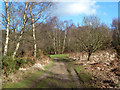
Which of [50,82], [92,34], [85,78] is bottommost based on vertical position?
[85,78]

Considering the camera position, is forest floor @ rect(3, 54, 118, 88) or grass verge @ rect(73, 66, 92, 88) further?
grass verge @ rect(73, 66, 92, 88)

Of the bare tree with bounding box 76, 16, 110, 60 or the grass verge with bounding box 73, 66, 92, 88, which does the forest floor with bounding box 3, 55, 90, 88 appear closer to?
the grass verge with bounding box 73, 66, 92, 88

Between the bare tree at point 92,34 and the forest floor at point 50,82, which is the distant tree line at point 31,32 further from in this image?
the forest floor at point 50,82

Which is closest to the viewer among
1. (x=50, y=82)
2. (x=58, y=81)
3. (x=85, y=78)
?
(x=50, y=82)

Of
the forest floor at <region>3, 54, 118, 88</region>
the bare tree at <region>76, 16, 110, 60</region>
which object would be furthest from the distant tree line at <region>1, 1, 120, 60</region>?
the forest floor at <region>3, 54, 118, 88</region>

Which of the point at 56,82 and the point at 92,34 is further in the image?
the point at 92,34

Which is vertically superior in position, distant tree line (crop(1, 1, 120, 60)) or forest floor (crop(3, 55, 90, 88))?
distant tree line (crop(1, 1, 120, 60))

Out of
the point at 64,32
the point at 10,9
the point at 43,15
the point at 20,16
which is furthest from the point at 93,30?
the point at 64,32

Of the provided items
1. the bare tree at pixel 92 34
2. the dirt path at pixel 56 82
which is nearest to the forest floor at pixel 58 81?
the dirt path at pixel 56 82

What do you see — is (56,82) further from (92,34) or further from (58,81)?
(92,34)

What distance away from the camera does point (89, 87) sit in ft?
19.6

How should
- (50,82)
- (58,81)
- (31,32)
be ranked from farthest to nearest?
(31,32)
(58,81)
(50,82)

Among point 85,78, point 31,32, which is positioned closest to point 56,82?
point 85,78

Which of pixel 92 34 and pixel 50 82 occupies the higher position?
pixel 92 34
